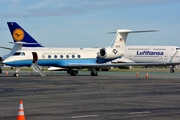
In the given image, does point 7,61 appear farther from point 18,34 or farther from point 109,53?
point 18,34

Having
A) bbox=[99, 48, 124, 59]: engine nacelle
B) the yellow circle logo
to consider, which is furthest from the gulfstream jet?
the yellow circle logo

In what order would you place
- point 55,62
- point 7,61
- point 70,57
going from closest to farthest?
point 7,61
point 55,62
point 70,57

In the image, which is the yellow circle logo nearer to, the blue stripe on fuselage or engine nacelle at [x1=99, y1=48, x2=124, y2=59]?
the blue stripe on fuselage

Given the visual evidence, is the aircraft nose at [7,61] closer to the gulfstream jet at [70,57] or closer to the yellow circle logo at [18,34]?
the gulfstream jet at [70,57]

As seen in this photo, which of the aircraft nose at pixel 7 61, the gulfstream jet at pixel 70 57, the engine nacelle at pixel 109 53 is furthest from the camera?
the engine nacelle at pixel 109 53

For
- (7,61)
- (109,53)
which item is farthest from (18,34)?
(109,53)

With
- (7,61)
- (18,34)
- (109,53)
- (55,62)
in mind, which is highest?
(18,34)

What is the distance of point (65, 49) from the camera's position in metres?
46.8

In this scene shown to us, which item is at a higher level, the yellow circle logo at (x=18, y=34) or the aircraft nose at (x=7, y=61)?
the yellow circle logo at (x=18, y=34)

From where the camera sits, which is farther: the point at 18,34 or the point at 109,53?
the point at 18,34

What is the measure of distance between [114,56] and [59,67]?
6219 mm

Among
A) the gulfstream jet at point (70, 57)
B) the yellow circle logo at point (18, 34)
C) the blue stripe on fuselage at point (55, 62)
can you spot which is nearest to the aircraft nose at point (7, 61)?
the gulfstream jet at point (70, 57)

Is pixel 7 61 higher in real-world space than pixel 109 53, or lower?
lower

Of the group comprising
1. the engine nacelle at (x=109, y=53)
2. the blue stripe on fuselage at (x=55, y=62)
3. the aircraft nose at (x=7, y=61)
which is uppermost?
the engine nacelle at (x=109, y=53)
